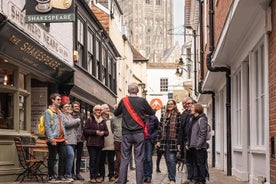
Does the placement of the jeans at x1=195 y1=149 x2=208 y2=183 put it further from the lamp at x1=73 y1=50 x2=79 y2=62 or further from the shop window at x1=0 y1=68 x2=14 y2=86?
the lamp at x1=73 y1=50 x2=79 y2=62

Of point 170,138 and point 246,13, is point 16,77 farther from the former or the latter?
point 246,13

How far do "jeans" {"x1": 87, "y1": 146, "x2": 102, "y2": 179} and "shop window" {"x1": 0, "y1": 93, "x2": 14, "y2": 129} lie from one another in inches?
76.8

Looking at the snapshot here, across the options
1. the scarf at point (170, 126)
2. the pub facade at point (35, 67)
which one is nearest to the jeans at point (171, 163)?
the scarf at point (170, 126)

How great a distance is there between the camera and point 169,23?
144500mm

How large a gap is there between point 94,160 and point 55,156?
3.70 feet

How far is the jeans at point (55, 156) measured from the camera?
40.3 feet

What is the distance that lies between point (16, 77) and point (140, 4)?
128 m

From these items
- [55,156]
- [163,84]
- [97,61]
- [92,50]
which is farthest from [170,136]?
[163,84]

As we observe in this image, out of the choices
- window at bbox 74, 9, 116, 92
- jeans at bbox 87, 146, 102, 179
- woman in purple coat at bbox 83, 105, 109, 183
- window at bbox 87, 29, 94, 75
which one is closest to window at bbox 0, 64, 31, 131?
woman in purple coat at bbox 83, 105, 109, 183

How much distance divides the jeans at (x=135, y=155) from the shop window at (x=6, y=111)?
3.82 metres

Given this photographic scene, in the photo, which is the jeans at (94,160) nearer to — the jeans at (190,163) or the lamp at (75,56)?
the jeans at (190,163)

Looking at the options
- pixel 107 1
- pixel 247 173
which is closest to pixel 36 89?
pixel 247 173

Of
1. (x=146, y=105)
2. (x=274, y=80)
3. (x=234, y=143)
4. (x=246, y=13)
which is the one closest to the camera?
(x=274, y=80)

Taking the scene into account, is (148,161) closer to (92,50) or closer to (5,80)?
(5,80)
